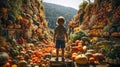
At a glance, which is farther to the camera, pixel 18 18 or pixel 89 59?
pixel 18 18

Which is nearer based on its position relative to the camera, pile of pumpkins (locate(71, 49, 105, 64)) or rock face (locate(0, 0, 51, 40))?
pile of pumpkins (locate(71, 49, 105, 64))

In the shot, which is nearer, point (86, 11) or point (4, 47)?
point (4, 47)

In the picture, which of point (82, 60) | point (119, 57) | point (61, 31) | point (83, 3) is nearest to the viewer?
point (119, 57)

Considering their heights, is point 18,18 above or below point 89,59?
above

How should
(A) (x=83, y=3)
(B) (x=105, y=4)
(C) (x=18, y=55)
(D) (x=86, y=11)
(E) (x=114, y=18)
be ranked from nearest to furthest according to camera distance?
(C) (x=18, y=55) → (E) (x=114, y=18) → (B) (x=105, y=4) → (D) (x=86, y=11) → (A) (x=83, y=3)

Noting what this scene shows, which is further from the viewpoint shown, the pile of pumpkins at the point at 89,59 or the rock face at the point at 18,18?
the rock face at the point at 18,18

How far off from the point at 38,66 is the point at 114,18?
5.18m

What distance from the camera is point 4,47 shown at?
35.2 feet

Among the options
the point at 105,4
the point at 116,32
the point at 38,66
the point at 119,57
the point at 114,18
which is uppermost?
the point at 105,4

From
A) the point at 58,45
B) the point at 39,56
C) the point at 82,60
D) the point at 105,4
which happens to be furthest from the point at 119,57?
the point at 105,4

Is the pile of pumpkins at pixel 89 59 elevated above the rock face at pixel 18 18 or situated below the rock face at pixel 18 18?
below

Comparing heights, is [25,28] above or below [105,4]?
below

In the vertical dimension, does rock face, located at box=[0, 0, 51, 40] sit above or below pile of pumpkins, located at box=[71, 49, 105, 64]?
above

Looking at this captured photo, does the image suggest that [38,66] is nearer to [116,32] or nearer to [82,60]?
[82,60]
